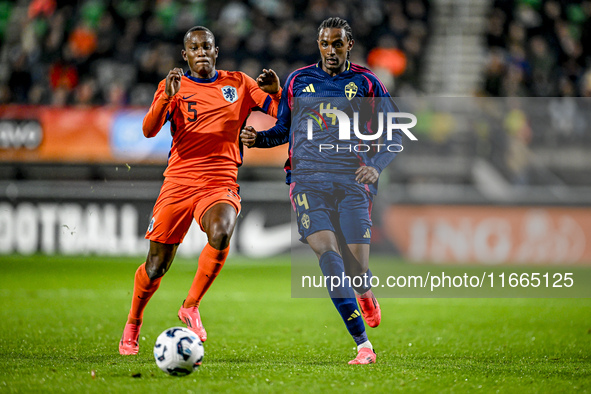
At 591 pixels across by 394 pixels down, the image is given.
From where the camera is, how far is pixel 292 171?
5250 millimetres

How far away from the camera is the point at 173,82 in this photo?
4992 millimetres

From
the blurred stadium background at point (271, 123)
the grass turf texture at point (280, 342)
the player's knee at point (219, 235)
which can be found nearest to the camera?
the grass turf texture at point (280, 342)

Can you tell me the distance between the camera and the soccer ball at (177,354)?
4.39m

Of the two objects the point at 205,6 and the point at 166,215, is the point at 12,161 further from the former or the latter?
the point at 166,215

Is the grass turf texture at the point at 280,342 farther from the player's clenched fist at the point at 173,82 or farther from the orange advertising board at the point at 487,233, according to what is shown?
the orange advertising board at the point at 487,233

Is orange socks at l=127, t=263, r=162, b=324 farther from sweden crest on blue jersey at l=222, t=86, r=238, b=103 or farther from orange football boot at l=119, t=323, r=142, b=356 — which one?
sweden crest on blue jersey at l=222, t=86, r=238, b=103

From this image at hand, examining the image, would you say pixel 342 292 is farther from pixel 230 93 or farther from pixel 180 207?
pixel 230 93

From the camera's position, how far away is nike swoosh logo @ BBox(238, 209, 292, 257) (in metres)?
12.0

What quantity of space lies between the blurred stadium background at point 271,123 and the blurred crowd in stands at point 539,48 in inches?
1.3

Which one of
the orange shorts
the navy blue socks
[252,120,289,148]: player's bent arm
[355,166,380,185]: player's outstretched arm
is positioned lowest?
the navy blue socks

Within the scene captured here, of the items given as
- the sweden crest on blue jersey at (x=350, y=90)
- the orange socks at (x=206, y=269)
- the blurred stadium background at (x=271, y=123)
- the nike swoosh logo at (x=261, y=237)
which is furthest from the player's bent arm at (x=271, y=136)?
the nike swoosh logo at (x=261, y=237)

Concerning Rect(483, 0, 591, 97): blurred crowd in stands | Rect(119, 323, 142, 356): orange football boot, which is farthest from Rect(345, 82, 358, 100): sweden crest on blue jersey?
Rect(483, 0, 591, 97): blurred crowd in stands

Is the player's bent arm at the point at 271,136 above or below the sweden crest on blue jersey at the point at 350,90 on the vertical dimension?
below

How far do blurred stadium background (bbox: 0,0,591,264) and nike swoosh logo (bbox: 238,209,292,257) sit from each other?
0.07 feet
